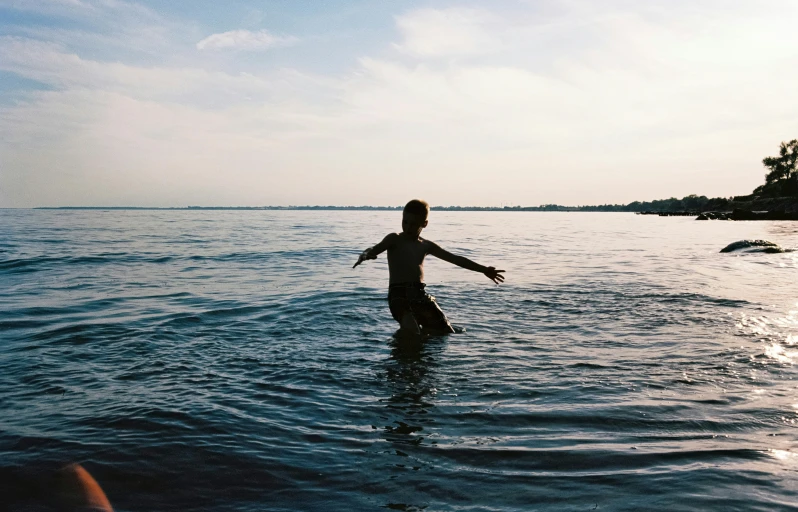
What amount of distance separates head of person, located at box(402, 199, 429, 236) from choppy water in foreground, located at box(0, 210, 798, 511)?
5.68 ft

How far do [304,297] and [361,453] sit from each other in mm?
8838

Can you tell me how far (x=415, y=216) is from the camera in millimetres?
8078

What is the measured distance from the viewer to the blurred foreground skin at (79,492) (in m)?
3.43

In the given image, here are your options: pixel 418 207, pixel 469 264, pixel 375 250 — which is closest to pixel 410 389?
pixel 375 250

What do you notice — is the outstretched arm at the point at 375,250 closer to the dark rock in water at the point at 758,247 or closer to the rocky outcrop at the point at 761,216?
the dark rock in water at the point at 758,247

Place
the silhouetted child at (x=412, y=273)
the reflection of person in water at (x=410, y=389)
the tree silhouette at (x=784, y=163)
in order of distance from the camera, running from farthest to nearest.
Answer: the tree silhouette at (x=784, y=163), the silhouetted child at (x=412, y=273), the reflection of person in water at (x=410, y=389)

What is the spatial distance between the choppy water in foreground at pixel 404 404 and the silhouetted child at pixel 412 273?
20.4 inches

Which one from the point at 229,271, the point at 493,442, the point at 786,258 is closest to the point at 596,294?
the point at 493,442

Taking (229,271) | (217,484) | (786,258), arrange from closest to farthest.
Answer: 1. (217,484)
2. (229,271)
3. (786,258)

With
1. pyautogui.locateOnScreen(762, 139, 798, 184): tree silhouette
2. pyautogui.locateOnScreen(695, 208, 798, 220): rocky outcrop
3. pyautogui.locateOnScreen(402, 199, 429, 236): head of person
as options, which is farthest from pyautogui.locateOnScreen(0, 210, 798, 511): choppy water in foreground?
pyautogui.locateOnScreen(762, 139, 798, 184): tree silhouette

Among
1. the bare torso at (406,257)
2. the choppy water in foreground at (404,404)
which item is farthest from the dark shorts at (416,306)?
the choppy water in foreground at (404,404)

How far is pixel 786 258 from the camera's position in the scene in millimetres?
20703

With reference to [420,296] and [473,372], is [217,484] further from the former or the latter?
[420,296]

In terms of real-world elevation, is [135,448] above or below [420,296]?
below
